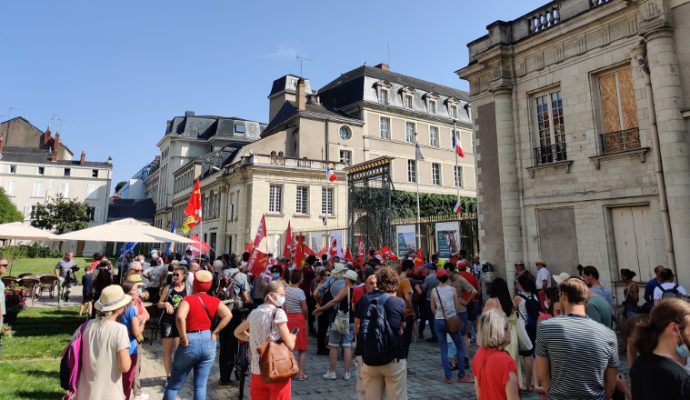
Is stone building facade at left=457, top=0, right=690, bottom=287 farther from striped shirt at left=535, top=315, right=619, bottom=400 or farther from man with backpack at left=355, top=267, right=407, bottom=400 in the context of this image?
man with backpack at left=355, top=267, right=407, bottom=400

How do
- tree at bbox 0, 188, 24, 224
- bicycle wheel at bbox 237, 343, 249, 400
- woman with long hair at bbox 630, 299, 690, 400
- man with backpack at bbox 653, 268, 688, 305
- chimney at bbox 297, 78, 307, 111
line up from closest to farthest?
1. woman with long hair at bbox 630, 299, 690, 400
2. bicycle wheel at bbox 237, 343, 249, 400
3. man with backpack at bbox 653, 268, 688, 305
4. chimney at bbox 297, 78, 307, 111
5. tree at bbox 0, 188, 24, 224

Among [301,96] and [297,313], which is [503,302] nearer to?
[297,313]

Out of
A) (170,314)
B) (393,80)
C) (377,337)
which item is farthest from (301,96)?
(377,337)

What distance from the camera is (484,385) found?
2957 mm

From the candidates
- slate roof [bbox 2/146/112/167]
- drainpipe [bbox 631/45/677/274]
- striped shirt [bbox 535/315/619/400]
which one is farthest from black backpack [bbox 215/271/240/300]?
slate roof [bbox 2/146/112/167]

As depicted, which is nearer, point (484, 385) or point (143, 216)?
point (484, 385)

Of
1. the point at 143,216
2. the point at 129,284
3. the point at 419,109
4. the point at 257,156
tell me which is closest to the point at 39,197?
the point at 143,216

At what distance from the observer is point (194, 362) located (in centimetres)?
424

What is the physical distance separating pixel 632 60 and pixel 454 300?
767 centimetres

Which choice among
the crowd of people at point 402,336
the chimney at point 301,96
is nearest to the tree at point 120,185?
the chimney at point 301,96

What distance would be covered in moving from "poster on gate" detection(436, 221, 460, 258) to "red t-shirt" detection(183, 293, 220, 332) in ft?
33.1

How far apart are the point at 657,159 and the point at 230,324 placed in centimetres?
932

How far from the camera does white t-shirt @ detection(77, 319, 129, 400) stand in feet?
10.8

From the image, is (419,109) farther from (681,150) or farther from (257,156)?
(681,150)
